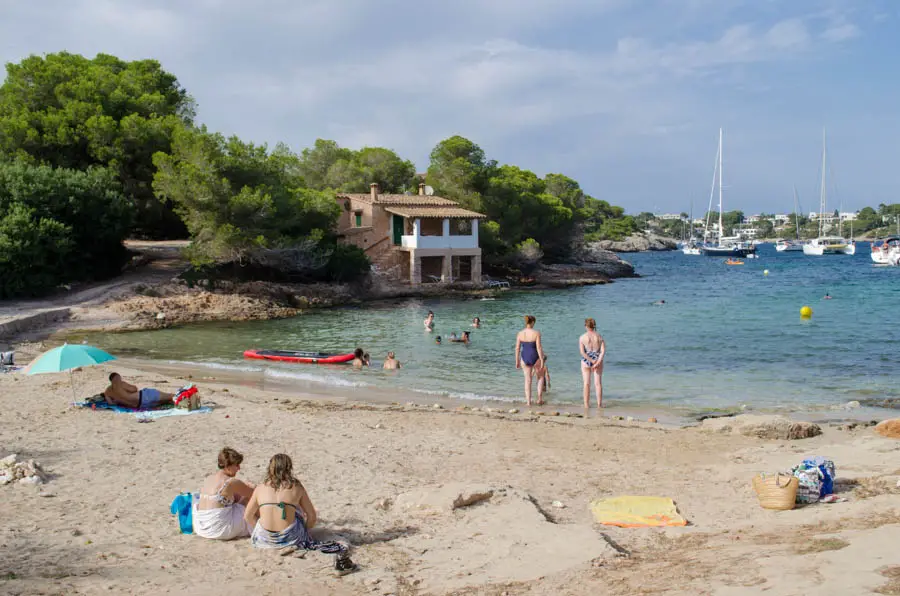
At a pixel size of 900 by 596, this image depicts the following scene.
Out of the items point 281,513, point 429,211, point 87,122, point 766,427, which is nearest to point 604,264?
point 429,211

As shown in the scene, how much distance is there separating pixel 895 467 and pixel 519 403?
722cm

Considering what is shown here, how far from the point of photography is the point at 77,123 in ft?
115

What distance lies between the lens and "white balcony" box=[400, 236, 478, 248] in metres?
46.0

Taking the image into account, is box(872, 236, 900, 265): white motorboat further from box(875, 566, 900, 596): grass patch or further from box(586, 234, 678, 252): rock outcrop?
box(875, 566, 900, 596): grass patch

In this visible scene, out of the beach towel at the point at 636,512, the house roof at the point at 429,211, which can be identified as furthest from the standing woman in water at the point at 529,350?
the house roof at the point at 429,211

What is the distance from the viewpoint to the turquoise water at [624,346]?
55.4 feet

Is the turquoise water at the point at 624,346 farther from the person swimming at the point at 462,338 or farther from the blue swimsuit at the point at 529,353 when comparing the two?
the blue swimsuit at the point at 529,353

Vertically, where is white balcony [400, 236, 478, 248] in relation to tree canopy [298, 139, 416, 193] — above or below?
below

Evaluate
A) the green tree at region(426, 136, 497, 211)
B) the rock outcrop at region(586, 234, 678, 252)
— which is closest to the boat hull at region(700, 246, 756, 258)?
the rock outcrop at region(586, 234, 678, 252)

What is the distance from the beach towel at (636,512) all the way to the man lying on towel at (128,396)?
8.07 meters

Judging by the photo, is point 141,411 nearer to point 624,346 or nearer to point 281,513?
point 281,513

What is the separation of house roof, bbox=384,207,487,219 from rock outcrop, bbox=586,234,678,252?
65892mm

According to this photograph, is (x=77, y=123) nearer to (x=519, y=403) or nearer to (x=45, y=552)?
(x=519, y=403)

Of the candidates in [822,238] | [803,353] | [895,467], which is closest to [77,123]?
[803,353]
